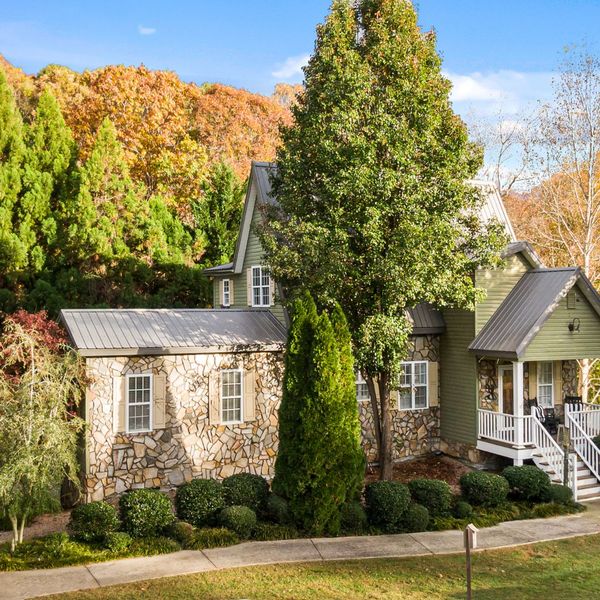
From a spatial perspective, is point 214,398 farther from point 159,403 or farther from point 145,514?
point 145,514

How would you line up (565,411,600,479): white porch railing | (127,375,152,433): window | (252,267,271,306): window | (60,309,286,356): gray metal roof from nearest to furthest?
(60,309,286,356): gray metal roof, (127,375,152,433): window, (565,411,600,479): white porch railing, (252,267,271,306): window

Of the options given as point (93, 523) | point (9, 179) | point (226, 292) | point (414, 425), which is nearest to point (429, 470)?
point (414, 425)

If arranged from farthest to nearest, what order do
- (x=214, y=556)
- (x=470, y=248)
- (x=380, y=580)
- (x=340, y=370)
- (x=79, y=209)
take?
(x=79, y=209) → (x=470, y=248) → (x=340, y=370) → (x=214, y=556) → (x=380, y=580)

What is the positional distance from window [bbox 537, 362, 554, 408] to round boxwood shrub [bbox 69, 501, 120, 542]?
499 inches

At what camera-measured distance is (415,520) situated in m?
13.7

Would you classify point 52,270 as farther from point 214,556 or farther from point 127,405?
point 214,556

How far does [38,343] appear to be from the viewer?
14.2m

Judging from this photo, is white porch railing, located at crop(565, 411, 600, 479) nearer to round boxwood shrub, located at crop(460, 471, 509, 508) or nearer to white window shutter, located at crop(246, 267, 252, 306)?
round boxwood shrub, located at crop(460, 471, 509, 508)

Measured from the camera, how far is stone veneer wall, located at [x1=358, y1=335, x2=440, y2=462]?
1869 cm

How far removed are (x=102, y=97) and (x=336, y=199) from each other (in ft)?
76.3

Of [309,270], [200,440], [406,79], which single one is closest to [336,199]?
[309,270]

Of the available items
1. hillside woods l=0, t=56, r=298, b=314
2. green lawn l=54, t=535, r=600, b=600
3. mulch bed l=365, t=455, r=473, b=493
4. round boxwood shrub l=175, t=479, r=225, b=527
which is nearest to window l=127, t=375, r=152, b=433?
round boxwood shrub l=175, t=479, r=225, b=527

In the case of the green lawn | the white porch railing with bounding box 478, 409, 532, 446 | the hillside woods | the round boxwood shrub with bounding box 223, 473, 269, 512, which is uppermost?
the hillside woods

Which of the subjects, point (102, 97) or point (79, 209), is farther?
point (102, 97)
